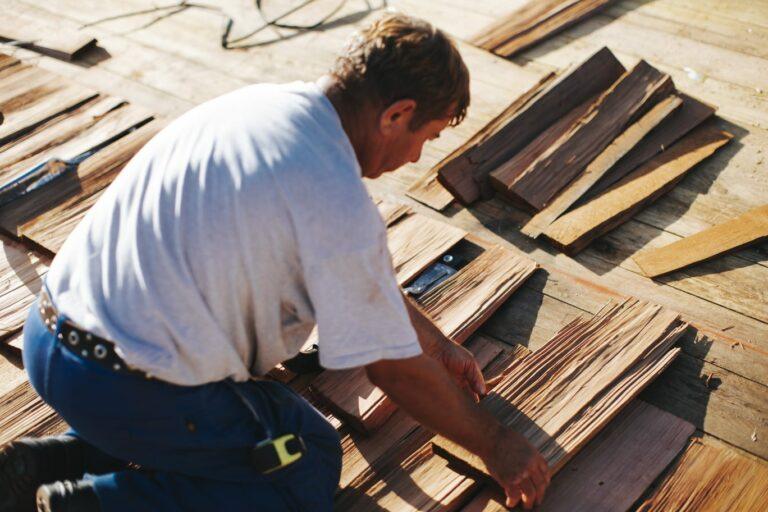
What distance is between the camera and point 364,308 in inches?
64.4

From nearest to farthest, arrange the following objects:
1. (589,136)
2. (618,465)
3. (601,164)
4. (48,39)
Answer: (618,465) → (601,164) → (589,136) → (48,39)

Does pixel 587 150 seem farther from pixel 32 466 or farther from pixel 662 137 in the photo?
pixel 32 466

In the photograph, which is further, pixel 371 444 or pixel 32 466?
pixel 371 444

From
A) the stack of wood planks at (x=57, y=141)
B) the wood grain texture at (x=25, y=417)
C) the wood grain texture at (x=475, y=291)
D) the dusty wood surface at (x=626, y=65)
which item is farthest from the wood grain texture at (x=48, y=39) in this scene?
the wood grain texture at (x=475, y=291)

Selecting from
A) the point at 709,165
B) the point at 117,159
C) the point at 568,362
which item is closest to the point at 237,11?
the point at 117,159

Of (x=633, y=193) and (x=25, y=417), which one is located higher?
(x=25, y=417)

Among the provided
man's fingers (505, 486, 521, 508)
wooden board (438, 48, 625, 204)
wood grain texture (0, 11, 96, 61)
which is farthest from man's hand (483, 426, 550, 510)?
wood grain texture (0, 11, 96, 61)

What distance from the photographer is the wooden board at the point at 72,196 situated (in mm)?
3059

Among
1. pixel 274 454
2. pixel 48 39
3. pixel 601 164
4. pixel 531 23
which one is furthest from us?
pixel 48 39

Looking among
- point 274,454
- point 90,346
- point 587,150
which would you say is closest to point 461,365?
point 274,454

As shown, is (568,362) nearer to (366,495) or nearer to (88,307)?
(366,495)

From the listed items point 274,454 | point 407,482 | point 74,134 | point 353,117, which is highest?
point 353,117

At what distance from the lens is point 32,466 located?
2021 mm

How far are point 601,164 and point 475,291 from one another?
0.89 meters
